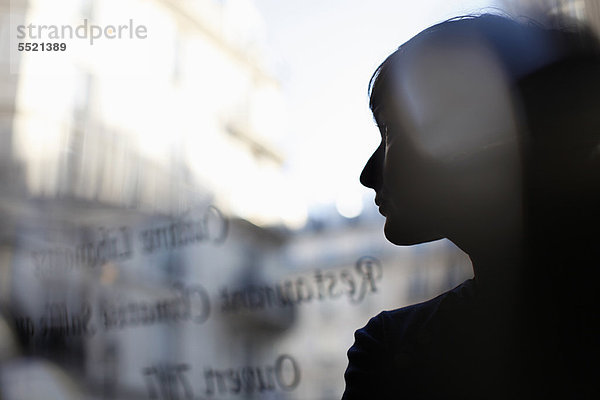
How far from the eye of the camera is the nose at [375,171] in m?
0.55

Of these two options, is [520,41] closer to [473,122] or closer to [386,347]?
[473,122]

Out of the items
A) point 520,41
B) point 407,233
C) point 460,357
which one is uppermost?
point 520,41

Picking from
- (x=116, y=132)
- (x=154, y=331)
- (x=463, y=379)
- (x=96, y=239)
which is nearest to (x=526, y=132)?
(x=463, y=379)

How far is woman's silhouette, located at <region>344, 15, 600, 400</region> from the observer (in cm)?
46

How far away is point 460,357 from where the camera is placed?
0.49m

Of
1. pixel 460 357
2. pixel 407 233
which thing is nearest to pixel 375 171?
pixel 407 233

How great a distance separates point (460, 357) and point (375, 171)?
Answer: 0.58 feet

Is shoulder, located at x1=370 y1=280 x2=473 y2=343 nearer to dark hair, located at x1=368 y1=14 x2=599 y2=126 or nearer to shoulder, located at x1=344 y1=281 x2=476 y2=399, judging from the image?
shoulder, located at x1=344 y1=281 x2=476 y2=399

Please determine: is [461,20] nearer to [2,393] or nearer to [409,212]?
[409,212]

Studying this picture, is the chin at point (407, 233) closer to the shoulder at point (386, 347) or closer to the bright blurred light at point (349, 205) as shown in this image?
the shoulder at point (386, 347)

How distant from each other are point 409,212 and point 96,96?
141 centimetres

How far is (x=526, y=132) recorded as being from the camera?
1.55ft

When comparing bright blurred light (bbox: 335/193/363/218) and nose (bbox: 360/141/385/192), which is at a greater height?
bright blurred light (bbox: 335/193/363/218)

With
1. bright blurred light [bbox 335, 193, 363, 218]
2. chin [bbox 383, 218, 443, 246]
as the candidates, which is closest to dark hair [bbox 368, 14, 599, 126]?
chin [bbox 383, 218, 443, 246]
